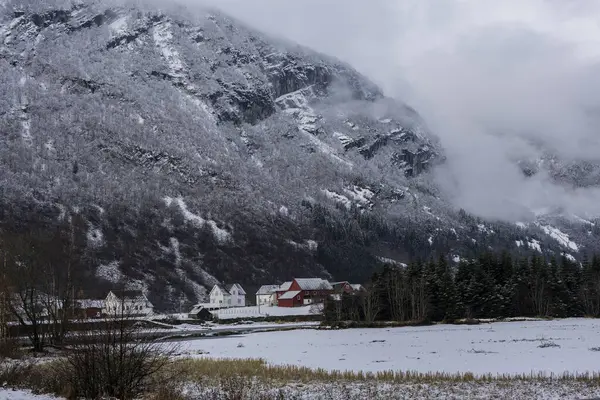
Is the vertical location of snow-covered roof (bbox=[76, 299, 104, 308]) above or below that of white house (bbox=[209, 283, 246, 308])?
above

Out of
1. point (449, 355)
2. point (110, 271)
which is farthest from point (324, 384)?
point (110, 271)

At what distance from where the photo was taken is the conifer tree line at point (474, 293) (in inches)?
3605

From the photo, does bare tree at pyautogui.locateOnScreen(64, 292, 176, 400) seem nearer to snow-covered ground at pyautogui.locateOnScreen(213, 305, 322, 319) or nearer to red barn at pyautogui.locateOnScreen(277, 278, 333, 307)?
snow-covered ground at pyautogui.locateOnScreen(213, 305, 322, 319)

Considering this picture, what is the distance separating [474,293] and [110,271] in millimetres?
124870

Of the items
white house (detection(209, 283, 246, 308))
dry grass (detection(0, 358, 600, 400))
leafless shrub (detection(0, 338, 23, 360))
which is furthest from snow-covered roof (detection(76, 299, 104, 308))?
white house (detection(209, 283, 246, 308))

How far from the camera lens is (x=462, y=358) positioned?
3538 centimetres

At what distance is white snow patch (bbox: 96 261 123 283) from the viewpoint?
568 ft

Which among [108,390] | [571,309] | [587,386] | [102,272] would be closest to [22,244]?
[108,390]

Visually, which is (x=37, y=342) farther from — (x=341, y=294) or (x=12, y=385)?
(x=341, y=294)

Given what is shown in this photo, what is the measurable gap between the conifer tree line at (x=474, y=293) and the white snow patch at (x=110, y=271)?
99793mm

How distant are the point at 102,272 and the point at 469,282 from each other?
121 m

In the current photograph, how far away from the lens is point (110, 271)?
Result: 184000 mm

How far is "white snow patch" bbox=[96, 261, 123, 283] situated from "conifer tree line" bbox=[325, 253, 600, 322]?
99.8 m

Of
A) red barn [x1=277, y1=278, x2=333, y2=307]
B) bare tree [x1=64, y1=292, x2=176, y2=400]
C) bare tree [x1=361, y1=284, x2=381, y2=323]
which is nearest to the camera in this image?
bare tree [x1=64, y1=292, x2=176, y2=400]
